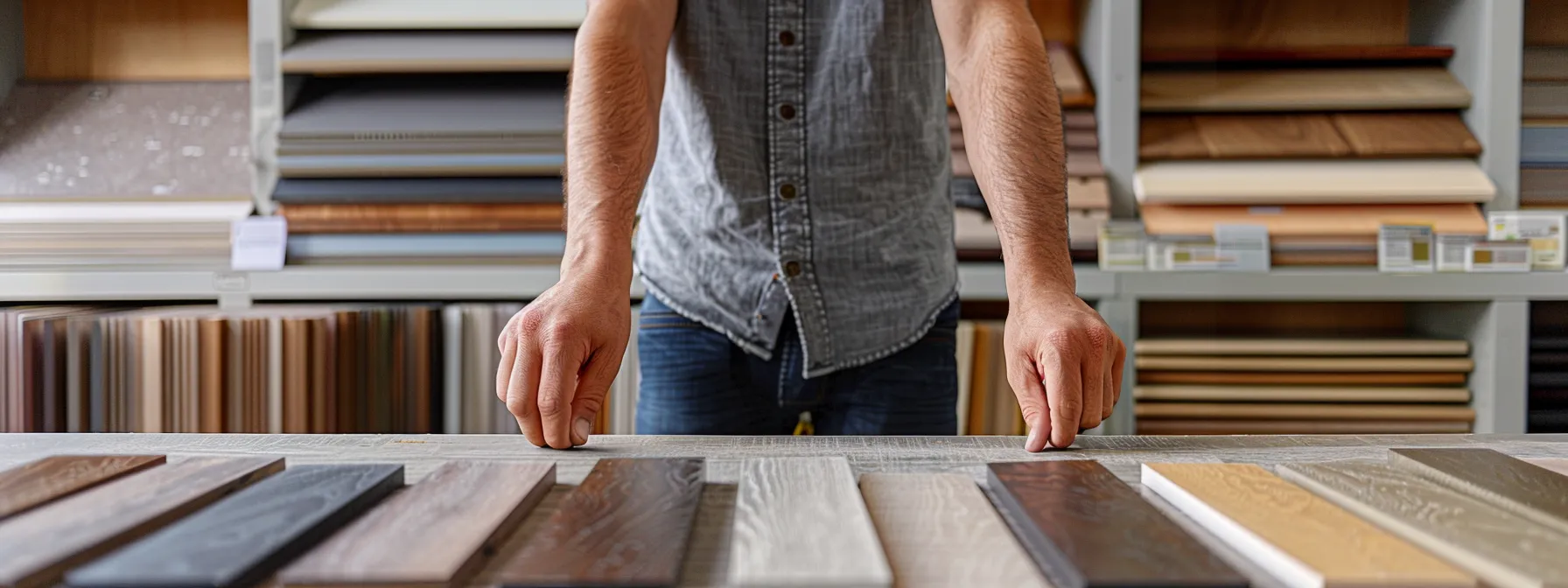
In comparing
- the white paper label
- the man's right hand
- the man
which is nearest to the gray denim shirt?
the man

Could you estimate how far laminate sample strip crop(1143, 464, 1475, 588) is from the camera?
45cm

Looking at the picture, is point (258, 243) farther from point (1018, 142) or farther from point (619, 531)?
point (619, 531)

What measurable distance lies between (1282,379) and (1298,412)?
0.07 meters

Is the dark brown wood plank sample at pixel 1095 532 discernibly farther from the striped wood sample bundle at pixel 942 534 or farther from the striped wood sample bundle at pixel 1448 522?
the striped wood sample bundle at pixel 1448 522

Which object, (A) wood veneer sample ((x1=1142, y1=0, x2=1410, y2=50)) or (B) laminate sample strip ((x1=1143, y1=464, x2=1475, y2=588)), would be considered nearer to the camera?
(B) laminate sample strip ((x1=1143, y1=464, x2=1475, y2=588))

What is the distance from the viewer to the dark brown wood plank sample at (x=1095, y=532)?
45cm

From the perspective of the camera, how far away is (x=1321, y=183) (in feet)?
5.83

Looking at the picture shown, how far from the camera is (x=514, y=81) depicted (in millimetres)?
→ 1962

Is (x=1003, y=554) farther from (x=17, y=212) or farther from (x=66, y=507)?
(x=17, y=212)

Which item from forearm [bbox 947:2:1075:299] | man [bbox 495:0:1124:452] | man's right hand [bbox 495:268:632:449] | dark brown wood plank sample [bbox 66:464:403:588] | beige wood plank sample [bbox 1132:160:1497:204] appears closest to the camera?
dark brown wood plank sample [bbox 66:464:403:588]

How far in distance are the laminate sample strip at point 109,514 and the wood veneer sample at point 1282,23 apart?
198cm

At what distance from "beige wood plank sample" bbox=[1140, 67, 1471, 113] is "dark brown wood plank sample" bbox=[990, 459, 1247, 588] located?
138cm

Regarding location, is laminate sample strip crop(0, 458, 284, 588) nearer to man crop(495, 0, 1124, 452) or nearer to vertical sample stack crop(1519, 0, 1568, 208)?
man crop(495, 0, 1124, 452)

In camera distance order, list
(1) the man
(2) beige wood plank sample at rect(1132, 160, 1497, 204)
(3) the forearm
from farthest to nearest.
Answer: (2) beige wood plank sample at rect(1132, 160, 1497, 204) → (1) the man → (3) the forearm
